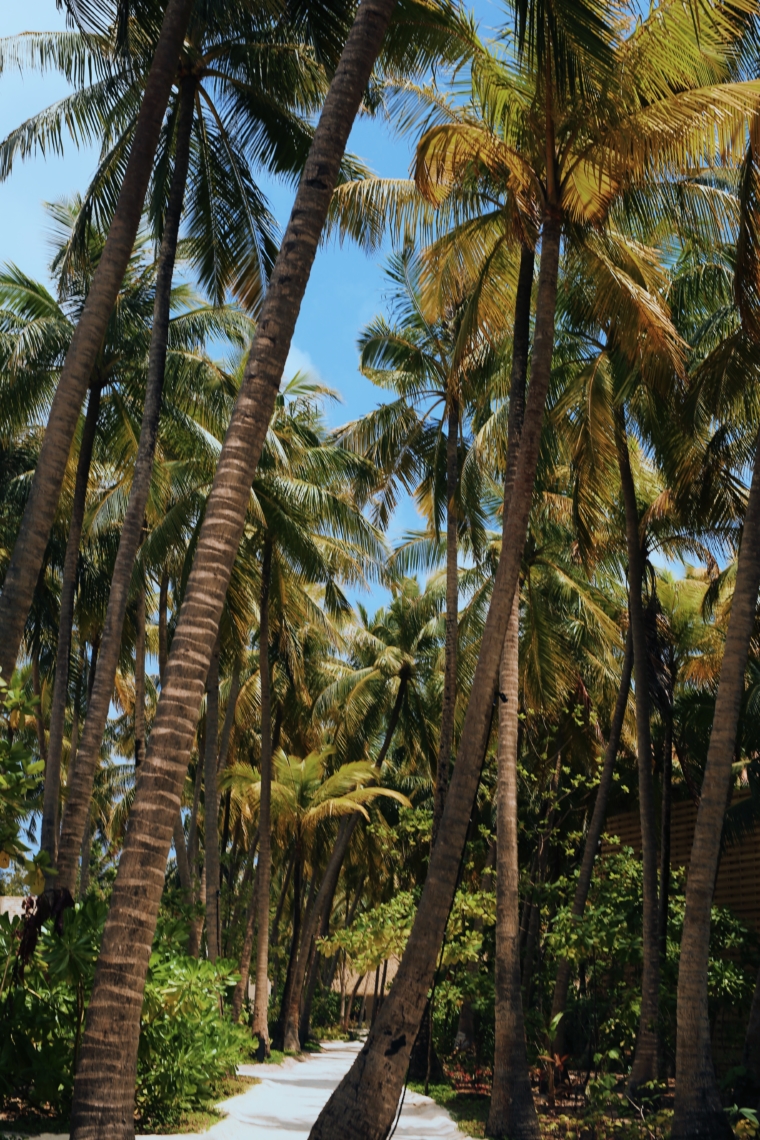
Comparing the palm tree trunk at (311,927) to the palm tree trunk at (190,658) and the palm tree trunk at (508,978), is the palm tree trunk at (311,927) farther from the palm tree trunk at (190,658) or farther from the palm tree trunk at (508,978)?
the palm tree trunk at (190,658)

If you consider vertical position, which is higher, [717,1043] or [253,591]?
[253,591]

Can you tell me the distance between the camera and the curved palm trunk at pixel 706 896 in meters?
8.05

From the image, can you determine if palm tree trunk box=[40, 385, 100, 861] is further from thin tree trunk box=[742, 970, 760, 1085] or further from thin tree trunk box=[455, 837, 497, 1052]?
thin tree trunk box=[455, 837, 497, 1052]

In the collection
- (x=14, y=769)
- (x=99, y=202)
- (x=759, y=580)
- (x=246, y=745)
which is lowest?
(x=14, y=769)

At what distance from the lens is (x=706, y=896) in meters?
8.55

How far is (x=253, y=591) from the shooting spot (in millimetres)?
20828

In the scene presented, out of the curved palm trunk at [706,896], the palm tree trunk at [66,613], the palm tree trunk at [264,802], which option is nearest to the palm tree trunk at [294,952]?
the palm tree trunk at [264,802]

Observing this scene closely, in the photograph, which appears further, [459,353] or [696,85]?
[459,353]

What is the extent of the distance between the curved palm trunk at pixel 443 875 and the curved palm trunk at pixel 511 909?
2.85 ft

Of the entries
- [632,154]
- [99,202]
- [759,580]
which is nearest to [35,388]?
[99,202]

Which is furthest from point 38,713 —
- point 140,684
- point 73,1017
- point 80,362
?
point 80,362

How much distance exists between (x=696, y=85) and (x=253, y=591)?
1382 cm

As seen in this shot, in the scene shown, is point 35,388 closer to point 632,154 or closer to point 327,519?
point 327,519

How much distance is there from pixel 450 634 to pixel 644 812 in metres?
3.75
